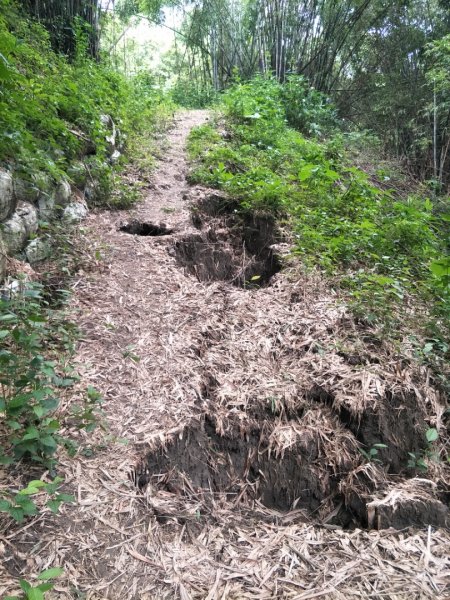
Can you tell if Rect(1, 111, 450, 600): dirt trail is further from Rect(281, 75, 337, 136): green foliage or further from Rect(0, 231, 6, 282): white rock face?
Rect(281, 75, 337, 136): green foliage

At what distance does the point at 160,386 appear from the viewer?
2.25m

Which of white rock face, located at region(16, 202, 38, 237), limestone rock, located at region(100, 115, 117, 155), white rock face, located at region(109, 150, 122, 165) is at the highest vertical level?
limestone rock, located at region(100, 115, 117, 155)

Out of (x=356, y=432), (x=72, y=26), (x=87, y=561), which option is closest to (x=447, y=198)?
(x=356, y=432)

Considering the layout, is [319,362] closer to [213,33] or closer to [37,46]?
[37,46]

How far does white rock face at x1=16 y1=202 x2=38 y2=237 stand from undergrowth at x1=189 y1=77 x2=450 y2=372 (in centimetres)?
Answer: 215

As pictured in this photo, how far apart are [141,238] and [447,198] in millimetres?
4629

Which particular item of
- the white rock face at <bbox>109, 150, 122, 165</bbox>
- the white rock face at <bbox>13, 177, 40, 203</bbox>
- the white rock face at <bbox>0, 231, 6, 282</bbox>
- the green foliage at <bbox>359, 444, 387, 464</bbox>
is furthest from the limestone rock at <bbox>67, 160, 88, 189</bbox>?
the green foliage at <bbox>359, 444, 387, 464</bbox>

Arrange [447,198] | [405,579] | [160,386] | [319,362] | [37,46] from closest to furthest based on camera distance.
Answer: [405,579]
[160,386]
[319,362]
[37,46]
[447,198]

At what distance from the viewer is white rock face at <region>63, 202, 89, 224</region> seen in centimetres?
327

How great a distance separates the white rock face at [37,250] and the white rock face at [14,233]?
64 millimetres

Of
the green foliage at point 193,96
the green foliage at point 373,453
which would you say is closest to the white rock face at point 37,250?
the green foliage at point 373,453

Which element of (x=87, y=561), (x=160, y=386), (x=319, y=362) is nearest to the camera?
(x=87, y=561)

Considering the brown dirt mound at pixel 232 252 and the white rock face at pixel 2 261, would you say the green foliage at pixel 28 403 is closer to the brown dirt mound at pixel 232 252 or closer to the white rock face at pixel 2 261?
the white rock face at pixel 2 261

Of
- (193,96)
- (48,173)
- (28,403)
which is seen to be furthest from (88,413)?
(193,96)
